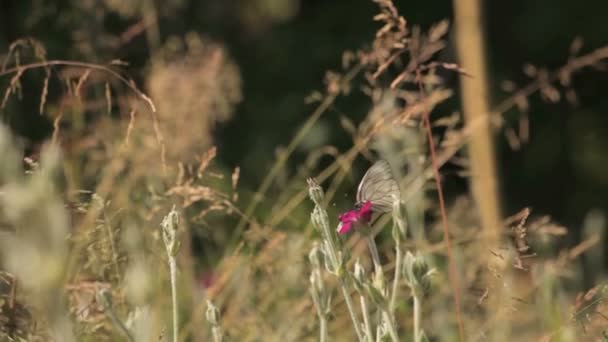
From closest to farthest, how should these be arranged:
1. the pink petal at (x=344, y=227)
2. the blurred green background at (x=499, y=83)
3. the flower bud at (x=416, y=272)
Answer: the flower bud at (x=416, y=272) < the pink petal at (x=344, y=227) < the blurred green background at (x=499, y=83)

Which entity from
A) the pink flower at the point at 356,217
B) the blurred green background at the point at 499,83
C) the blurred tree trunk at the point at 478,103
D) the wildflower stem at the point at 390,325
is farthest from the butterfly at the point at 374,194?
the blurred green background at the point at 499,83

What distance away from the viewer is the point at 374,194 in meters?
1.13

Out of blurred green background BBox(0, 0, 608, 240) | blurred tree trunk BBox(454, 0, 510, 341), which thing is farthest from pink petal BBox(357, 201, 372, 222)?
→ blurred green background BBox(0, 0, 608, 240)

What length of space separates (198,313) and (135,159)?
59cm

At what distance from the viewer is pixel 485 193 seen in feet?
8.87

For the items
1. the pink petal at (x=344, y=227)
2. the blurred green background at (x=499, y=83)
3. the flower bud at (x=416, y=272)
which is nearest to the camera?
the flower bud at (x=416, y=272)

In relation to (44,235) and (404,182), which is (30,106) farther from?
(44,235)

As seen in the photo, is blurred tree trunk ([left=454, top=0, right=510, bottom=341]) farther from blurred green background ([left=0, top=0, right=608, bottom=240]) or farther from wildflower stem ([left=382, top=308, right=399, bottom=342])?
blurred green background ([left=0, top=0, right=608, bottom=240])

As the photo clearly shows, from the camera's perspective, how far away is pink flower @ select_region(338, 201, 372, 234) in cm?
108

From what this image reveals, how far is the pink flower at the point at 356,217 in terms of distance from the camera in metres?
1.08

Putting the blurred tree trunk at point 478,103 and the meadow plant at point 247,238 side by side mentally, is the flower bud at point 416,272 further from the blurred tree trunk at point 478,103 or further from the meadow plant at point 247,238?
the blurred tree trunk at point 478,103

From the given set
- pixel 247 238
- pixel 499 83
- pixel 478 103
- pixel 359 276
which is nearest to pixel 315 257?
pixel 359 276

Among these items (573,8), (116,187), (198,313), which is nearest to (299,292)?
(198,313)

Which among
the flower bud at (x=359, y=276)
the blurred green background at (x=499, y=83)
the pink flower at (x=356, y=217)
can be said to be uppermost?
the blurred green background at (x=499, y=83)
